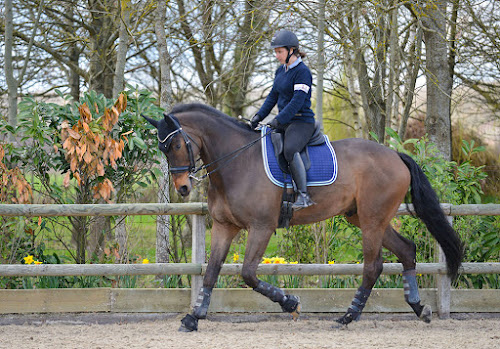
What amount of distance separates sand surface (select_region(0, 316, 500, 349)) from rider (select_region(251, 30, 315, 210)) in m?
1.16

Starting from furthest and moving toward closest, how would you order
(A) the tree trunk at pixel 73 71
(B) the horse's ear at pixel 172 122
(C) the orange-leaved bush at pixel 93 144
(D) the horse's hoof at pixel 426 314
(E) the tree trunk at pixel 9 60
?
(A) the tree trunk at pixel 73 71 → (E) the tree trunk at pixel 9 60 → (C) the orange-leaved bush at pixel 93 144 → (D) the horse's hoof at pixel 426 314 → (B) the horse's ear at pixel 172 122

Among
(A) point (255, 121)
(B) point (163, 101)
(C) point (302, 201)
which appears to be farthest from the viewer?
(B) point (163, 101)

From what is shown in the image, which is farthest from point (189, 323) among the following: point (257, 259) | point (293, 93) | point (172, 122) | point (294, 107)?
point (293, 93)

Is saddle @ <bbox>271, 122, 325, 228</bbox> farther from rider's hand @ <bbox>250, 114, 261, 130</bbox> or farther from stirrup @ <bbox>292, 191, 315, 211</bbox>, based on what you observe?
rider's hand @ <bbox>250, 114, 261, 130</bbox>

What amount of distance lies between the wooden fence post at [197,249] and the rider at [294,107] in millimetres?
1137

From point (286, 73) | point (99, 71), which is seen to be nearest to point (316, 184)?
point (286, 73)

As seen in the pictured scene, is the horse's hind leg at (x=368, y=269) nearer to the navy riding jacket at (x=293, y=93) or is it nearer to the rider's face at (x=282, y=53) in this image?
the navy riding jacket at (x=293, y=93)

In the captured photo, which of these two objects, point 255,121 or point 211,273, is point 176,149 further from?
point 211,273

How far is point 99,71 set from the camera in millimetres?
11188

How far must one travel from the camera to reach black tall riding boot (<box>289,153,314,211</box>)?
4961mm

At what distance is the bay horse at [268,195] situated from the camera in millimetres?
4961

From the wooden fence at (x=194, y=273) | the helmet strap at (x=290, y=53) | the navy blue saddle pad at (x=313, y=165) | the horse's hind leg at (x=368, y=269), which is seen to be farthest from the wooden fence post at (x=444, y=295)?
the helmet strap at (x=290, y=53)

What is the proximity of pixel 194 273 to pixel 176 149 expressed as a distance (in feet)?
4.65

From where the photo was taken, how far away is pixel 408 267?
549 centimetres
